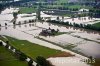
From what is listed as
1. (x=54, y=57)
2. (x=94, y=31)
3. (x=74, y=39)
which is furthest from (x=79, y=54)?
(x=94, y=31)

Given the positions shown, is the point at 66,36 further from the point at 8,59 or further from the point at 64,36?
the point at 8,59

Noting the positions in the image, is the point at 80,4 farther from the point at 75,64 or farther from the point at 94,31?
the point at 75,64

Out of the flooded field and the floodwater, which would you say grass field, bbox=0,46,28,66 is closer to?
the flooded field

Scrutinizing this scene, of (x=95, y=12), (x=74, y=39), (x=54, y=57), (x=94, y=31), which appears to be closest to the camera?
(x=54, y=57)

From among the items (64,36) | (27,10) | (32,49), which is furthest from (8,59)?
(27,10)

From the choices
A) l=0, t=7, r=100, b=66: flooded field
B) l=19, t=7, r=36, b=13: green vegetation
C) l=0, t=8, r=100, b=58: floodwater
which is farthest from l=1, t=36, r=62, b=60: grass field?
l=19, t=7, r=36, b=13: green vegetation

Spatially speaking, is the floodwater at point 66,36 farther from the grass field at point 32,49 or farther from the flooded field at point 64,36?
the grass field at point 32,49

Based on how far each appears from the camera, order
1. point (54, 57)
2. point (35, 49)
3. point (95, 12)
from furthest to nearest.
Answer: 1. point (95, 12)
2. point (35, 49)
3. point (54, 57)
